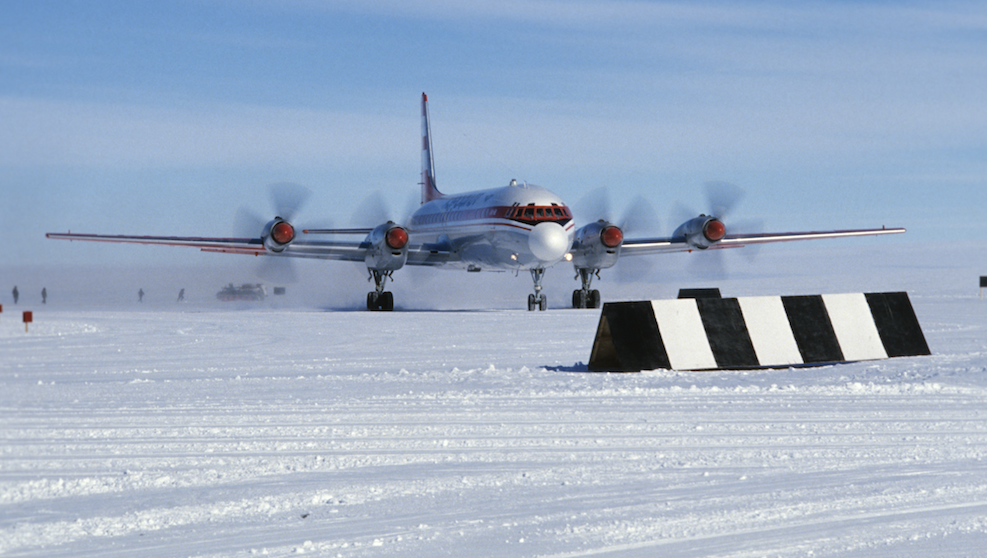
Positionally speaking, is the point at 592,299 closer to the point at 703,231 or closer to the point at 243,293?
the point at 703,231

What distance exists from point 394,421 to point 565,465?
7.25ft

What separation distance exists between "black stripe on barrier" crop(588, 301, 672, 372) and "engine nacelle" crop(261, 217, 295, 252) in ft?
69.6

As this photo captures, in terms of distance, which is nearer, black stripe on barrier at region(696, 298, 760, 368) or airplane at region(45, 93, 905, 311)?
black stripe on barrier at region(696, 298, 760, 368)

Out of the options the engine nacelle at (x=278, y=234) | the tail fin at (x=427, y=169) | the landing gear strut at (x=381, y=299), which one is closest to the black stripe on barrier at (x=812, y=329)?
the engine nacelle at (x=278, y=234)

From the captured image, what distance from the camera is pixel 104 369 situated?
12.0 meters

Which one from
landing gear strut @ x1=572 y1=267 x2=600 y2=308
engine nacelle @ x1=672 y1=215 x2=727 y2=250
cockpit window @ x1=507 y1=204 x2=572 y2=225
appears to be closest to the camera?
cockpit window @ x1=507 y1=204 x2=572 y2=225

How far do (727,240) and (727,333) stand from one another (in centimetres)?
2397

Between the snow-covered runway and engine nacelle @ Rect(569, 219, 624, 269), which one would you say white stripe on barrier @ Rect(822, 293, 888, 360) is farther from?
engine nacelle @ Rect(569, 219, 624, 269)

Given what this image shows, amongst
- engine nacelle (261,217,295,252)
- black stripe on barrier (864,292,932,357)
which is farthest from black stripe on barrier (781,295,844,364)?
engine nacelle (261,217,295,252)

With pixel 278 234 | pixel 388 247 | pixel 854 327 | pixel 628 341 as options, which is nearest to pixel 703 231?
pixel 388 247

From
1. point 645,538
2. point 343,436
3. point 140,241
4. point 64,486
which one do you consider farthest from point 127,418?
point 140,241

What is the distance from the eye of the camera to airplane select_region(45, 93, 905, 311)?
2920cm

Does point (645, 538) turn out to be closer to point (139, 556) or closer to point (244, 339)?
point (139, 556)

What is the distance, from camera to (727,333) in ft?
39.2
